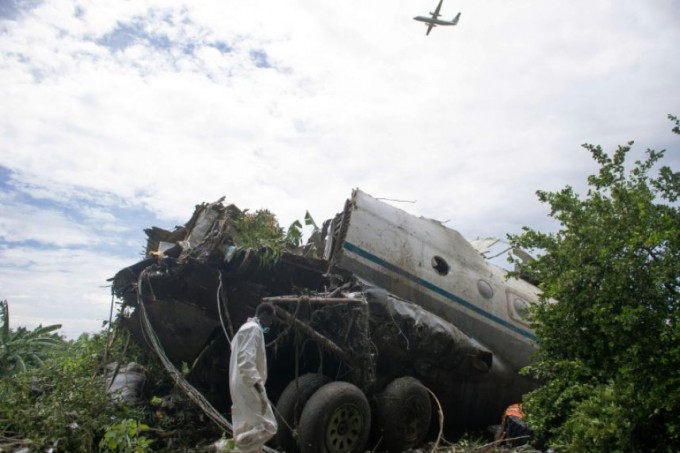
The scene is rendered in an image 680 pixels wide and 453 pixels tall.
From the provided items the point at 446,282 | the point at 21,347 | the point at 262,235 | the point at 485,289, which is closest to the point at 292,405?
the point at 262,235

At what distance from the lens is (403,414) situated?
743 cm

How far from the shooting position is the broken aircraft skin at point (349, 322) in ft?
23.0

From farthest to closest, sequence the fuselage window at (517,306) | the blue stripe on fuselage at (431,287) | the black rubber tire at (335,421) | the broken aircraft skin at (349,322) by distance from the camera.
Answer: the fuselage window at (517,306), the blue stripe on fuselage at (431,287), the broken aircraft skin at (349,322), the black rubber tire at (335,421)

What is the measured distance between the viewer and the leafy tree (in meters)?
5.41

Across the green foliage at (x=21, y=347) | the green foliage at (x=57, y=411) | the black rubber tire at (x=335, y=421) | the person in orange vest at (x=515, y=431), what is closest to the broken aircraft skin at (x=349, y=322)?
the black rubber tire at (x=335, y=421)

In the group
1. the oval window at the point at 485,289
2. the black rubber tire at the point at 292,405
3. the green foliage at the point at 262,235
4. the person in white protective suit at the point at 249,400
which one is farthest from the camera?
the oval window at the point at 485,289

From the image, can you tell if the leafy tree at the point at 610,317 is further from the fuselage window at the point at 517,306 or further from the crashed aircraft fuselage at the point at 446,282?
the fuselage window at the point at 517,306

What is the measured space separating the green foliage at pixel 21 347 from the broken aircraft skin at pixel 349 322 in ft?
11.1

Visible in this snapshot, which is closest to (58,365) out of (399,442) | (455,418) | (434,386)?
(399,442)

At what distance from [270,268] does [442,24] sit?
40.4ft

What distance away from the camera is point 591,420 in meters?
5.54

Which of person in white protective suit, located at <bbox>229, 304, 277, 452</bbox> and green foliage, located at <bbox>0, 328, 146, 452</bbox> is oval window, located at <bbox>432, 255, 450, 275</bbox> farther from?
green foliage, located at <bbox>0, 328, 146, 452</bbox>

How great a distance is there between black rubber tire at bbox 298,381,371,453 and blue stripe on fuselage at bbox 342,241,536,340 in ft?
8.74

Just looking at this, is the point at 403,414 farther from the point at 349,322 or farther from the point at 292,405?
the point at 292,405
